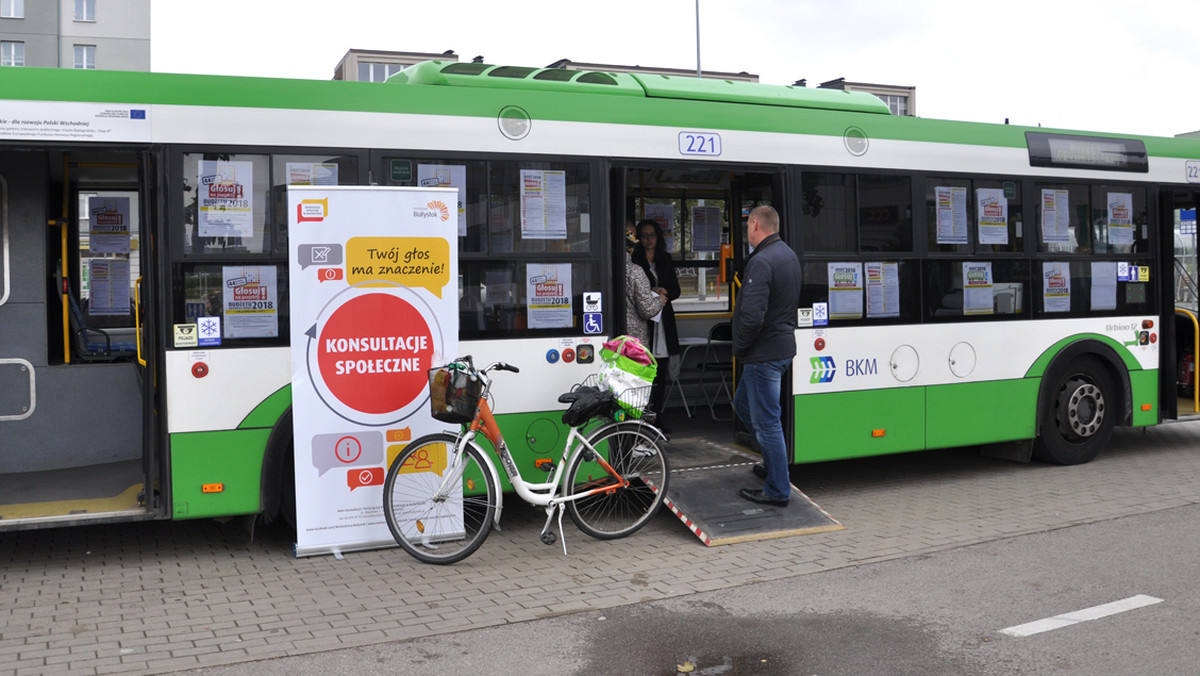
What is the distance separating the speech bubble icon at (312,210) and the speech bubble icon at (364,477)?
1.53m

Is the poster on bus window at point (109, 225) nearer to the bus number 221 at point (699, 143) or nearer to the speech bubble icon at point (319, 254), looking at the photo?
the speech bubble icon at point (319, 254)

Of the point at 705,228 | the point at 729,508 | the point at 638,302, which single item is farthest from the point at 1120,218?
the point at 729,508

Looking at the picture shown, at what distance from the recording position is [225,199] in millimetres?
6152

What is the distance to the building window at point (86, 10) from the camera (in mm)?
52625

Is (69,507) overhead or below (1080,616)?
overhead

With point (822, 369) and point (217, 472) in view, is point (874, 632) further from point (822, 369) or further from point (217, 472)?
point (217, 472)

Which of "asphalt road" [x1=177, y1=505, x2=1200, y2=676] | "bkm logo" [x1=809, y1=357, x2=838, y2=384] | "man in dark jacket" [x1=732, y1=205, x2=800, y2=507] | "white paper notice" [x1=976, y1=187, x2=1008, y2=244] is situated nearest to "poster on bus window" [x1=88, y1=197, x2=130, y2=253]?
"asphalt road" [x1=177, y1=505, x2=1200, y2=676]

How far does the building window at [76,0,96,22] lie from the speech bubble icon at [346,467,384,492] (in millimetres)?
54560

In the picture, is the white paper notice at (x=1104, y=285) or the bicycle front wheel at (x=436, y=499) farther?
the white paper notice at (x=1104, y=285)

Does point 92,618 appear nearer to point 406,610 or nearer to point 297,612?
point 297,612

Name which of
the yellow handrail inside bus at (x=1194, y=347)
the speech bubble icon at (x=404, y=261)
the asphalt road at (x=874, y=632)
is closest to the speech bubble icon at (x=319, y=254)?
the speech bubble icon at (x=404, y=261)

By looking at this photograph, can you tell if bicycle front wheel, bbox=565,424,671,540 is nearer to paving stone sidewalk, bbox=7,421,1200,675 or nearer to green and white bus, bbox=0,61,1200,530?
paving stone sidewalk, bbox=7,421,1200,675

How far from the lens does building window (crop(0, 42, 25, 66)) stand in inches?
1988

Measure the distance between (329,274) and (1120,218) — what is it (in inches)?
270
